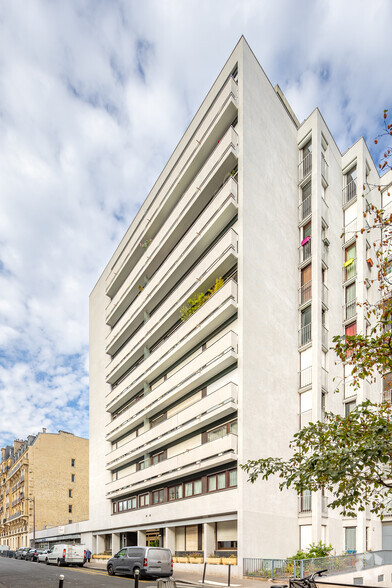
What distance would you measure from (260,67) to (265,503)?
92.5 ft

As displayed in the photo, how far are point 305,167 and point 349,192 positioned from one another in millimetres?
4680

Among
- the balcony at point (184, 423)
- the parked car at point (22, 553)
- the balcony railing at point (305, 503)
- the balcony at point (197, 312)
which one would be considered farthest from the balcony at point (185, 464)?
the parked car at point (22, 553)

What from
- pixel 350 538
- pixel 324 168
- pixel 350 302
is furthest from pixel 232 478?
pixel 324 168

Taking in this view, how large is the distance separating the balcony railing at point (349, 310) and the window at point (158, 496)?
61.4 feet

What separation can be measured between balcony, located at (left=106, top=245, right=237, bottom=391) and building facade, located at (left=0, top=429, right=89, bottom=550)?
155 ft

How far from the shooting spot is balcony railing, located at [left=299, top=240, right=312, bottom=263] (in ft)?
118

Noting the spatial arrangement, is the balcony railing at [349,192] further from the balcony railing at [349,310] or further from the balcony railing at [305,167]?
the balcony railing at [349,310]

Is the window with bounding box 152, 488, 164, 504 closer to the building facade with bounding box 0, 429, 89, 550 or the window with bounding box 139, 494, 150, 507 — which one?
the window with bounding box 139, 494, 150, 507

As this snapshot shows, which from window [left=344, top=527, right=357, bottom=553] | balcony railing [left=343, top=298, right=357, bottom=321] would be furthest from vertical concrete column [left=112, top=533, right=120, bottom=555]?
balcony railing [left=343, top=298, right=357, bottom=321]

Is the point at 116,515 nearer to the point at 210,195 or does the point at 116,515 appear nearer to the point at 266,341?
the point at 266,341

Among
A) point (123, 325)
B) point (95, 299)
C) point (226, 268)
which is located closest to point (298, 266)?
point (226, 268)

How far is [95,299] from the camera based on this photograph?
61.5m

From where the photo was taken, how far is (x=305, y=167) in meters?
38.1

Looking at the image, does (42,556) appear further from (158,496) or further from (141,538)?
(158,496)
